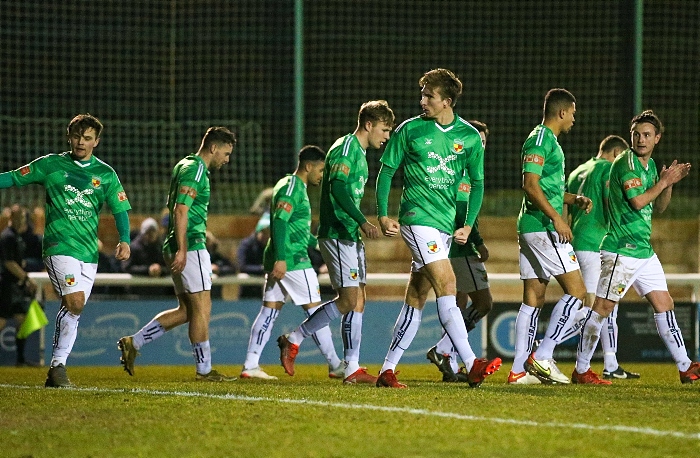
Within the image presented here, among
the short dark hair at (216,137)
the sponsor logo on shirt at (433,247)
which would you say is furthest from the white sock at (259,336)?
the sponsor logo on shirt at (433,247)

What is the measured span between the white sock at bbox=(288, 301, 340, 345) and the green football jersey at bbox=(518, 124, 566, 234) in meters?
1.73

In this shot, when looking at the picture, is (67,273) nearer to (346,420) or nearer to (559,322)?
(346,420)

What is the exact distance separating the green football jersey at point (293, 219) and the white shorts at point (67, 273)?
5.87ft

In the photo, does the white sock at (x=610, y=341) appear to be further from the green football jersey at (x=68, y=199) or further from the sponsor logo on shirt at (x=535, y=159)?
the green football jersey at (x=68, y=199)

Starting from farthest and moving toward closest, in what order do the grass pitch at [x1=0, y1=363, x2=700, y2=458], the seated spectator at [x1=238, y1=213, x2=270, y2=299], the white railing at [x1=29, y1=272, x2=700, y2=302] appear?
the seated spectator at [x1=238, y1=213, x2=270, y2=299] < the white railing at [x1=29, y1=272, x2=700, y2=302] < the grass pitch at [x1=0, y1=363, x2=700, y2=458]

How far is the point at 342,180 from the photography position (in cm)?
911

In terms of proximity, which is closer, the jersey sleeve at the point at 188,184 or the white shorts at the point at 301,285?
Answer: the jersey sleeve at the point at 188,184

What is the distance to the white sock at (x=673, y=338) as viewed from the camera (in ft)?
31.0

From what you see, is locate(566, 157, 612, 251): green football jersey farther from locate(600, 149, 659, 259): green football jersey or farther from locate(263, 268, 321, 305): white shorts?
locate(263, 268, 321, 305): white shorts

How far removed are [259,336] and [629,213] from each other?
346cm

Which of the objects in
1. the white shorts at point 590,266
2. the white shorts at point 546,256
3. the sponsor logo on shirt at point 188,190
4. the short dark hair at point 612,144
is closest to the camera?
the white shorts at point 546,256

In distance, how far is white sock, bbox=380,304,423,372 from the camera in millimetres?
8633

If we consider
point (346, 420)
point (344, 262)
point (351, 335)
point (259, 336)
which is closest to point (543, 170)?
point (344, 262)

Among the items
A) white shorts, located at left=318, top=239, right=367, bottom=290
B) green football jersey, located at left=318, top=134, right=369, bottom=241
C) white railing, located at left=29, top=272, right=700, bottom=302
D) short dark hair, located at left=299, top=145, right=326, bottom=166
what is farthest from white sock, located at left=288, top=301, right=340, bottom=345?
white railing, located at left=29, top=272, right=700, bottom=302
